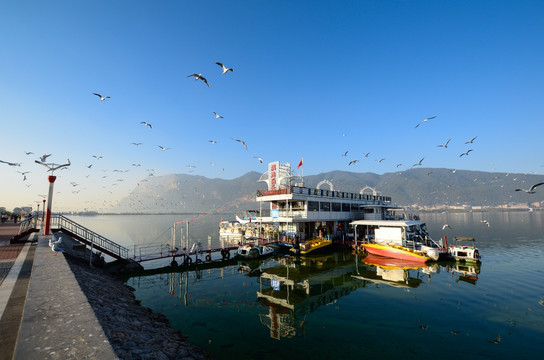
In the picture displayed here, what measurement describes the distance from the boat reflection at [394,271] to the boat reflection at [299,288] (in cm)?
165

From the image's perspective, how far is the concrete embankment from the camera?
5.20m

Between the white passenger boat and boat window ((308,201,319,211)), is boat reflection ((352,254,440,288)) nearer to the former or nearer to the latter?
the white passenger boat

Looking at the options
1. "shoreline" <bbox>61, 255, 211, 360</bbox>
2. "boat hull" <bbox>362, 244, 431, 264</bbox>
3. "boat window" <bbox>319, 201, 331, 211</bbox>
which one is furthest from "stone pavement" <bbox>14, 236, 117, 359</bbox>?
"boat window" <bbox>319, 201, 331, 211</bbox>

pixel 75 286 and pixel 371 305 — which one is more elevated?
pixel 75 286

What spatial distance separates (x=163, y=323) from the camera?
12336 millimetres

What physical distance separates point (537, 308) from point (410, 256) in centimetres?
1284

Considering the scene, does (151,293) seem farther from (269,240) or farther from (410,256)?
(410,256)

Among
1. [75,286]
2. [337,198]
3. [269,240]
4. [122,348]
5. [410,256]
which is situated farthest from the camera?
[337,198]

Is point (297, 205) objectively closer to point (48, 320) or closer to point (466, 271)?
point (466, 271)

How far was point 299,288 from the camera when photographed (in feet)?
62.0

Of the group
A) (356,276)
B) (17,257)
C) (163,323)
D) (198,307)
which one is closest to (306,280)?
(356,276)

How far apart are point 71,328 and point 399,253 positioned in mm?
30359

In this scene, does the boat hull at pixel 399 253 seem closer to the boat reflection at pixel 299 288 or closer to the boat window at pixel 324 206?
the boat reflection at pixel 299 288

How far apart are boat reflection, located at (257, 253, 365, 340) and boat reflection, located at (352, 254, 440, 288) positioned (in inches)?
64.8
